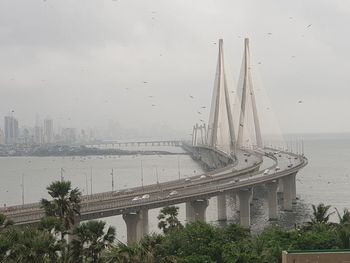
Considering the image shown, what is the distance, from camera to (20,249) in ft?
40.8

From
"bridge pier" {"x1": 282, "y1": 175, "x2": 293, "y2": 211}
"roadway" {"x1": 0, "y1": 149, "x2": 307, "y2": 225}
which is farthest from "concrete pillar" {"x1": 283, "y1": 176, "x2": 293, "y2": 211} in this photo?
"roadway" {"x1": 0, "y1": 149, "x2": 307, "y2": 225}

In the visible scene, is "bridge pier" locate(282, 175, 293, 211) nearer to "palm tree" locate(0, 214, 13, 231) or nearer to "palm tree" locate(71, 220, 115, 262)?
"palm tree" locate(71, 220, 115, 262)

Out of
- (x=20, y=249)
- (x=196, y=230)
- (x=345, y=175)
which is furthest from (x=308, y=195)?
(x=20, y=249)

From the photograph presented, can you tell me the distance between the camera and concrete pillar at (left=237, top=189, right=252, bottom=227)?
42.7m

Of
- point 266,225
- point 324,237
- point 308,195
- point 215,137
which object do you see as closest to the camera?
point 324,237

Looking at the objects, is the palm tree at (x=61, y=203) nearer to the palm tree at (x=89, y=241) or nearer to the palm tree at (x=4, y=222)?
the palm tree at (x=4, y=222)

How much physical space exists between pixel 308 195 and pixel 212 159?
123 ft

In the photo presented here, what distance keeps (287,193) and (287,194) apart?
177 mm

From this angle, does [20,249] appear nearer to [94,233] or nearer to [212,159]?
[94,233]

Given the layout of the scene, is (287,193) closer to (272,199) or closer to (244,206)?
(272,199)

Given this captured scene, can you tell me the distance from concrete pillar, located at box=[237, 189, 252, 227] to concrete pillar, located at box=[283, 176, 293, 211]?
8.90 m

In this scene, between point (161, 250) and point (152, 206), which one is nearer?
point (161, 250)

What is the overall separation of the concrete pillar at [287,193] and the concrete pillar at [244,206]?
8896 millimetres

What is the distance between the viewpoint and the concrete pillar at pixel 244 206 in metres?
42.7
